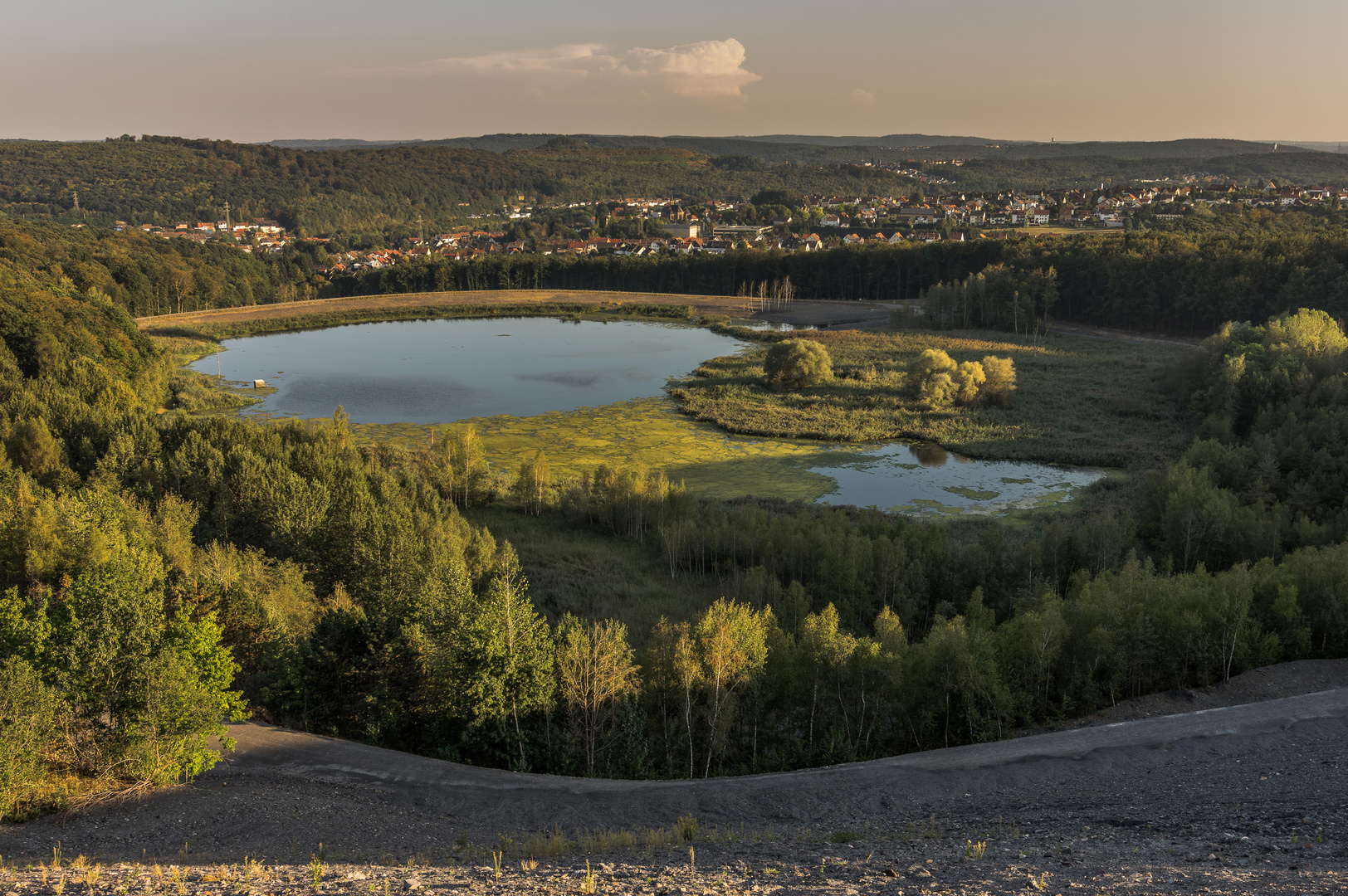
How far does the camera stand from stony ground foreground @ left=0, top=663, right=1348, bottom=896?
11.6 m

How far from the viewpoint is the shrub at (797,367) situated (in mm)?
70062

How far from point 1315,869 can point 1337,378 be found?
4247 cm

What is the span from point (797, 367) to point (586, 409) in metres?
16.9

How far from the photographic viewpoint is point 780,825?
583 inches

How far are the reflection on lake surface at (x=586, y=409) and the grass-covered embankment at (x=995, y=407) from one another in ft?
6.78

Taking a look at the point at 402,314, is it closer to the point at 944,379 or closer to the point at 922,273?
the point at 922,273

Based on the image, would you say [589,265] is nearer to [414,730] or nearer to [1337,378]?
[1337,378]

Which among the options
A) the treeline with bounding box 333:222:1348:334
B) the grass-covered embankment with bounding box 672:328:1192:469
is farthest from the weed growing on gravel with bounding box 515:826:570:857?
the treeline with bounding box 333:222:1348:334

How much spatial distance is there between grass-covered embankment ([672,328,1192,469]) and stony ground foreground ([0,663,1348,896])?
34939 mm

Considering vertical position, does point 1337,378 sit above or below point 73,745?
above

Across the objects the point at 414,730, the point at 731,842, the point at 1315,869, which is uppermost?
the point at 1315,869

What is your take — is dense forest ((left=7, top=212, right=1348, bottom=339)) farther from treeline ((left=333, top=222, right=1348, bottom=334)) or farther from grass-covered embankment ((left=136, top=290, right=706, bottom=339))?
grass-covered embankment ((left=136, top=290, right=706, bottom=339))

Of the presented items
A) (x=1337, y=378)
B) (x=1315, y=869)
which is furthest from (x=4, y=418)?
(x=1337, y=378)

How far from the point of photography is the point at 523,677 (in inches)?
723
